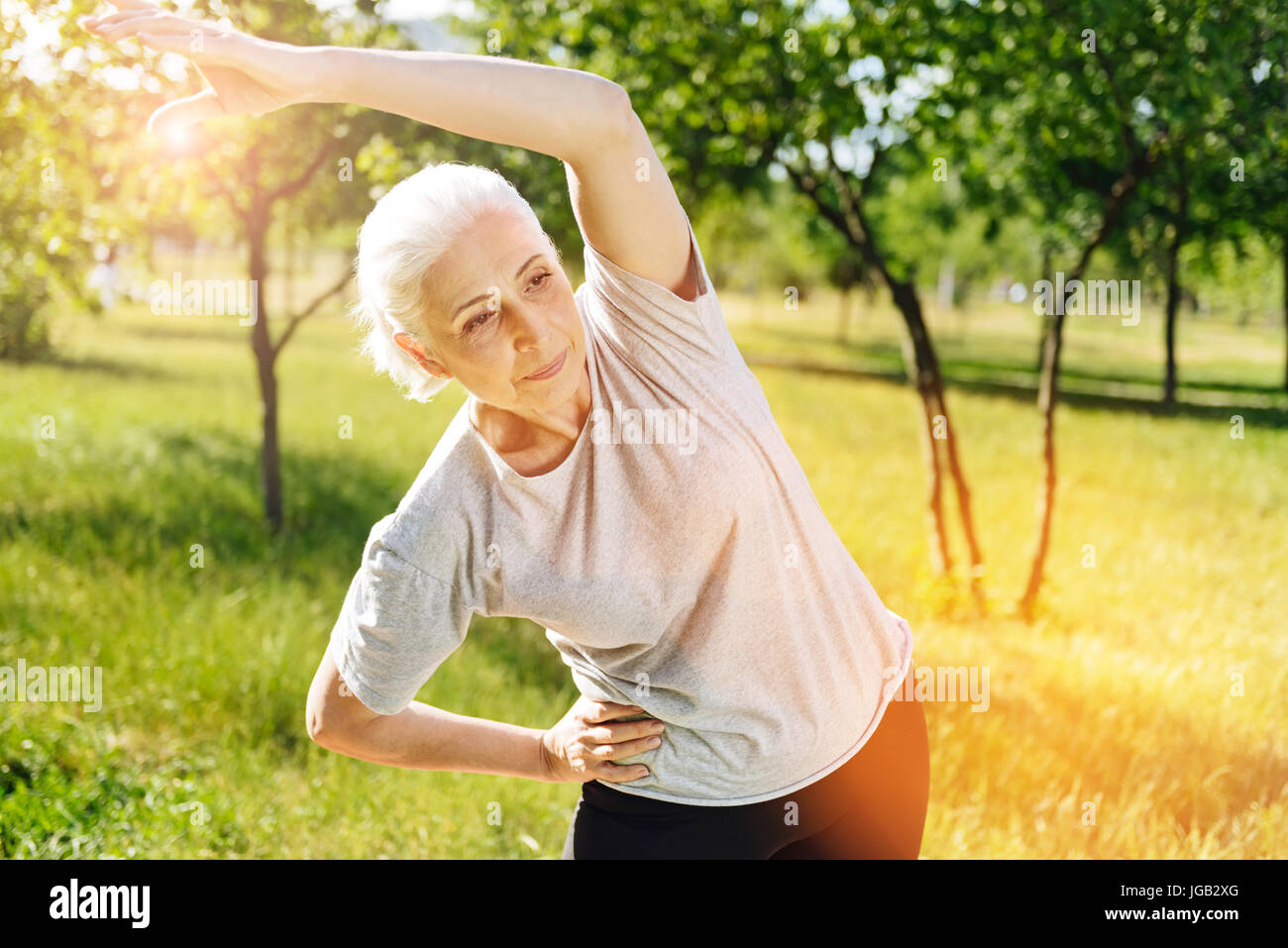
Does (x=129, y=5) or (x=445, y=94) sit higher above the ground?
(x=129, y=5)

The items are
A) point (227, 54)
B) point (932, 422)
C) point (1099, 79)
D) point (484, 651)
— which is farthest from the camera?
point (932, 422)

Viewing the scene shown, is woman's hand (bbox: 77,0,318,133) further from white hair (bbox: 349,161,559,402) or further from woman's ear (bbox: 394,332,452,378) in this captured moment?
woman's ear (bbox: 394,332,452,378)

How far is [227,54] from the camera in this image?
4.29 feet

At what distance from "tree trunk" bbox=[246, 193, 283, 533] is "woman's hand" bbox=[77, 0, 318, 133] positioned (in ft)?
22.2

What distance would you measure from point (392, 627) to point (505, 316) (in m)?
0.55

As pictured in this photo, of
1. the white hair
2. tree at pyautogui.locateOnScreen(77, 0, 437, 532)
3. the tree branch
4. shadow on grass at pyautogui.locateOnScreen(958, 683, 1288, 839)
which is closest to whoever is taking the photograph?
the white hair

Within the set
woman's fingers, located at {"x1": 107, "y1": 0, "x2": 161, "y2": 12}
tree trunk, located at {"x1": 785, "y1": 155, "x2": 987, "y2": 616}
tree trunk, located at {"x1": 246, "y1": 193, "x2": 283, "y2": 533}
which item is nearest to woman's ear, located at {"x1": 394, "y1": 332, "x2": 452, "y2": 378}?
woman's fingers, located at {"x1": 107, "y1": 0, "x2": 161, "y2": 12}

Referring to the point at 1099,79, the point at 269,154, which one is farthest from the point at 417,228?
the point at 269,154

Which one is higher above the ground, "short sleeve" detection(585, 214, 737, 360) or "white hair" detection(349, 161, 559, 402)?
"white hair" detection(349, 161, 559, 402)

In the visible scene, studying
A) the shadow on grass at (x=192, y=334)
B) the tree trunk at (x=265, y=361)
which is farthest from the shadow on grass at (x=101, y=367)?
the tree trunk at (x=265, y=361)

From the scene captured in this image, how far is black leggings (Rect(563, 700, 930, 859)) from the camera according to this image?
5.94 feet

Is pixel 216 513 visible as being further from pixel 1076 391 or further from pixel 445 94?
pixel 1076 391

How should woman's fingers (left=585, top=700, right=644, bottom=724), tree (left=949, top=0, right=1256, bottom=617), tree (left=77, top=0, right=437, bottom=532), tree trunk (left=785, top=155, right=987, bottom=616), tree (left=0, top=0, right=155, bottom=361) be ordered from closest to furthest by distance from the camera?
woman's fingers (left=585, top=700, right=644, bottom=724) → tree (left=949, top=0, right=1256, bottom=617) → tree (left=0, top=0, right=155, bottom=361) → tree trunk (left=785, top=155, right=987, bottom=616) → tree (left=77, top=0, right=437, bottom=532)

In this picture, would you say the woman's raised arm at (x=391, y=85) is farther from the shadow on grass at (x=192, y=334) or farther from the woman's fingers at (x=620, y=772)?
the shadow on grass at (x=192, y=334)
